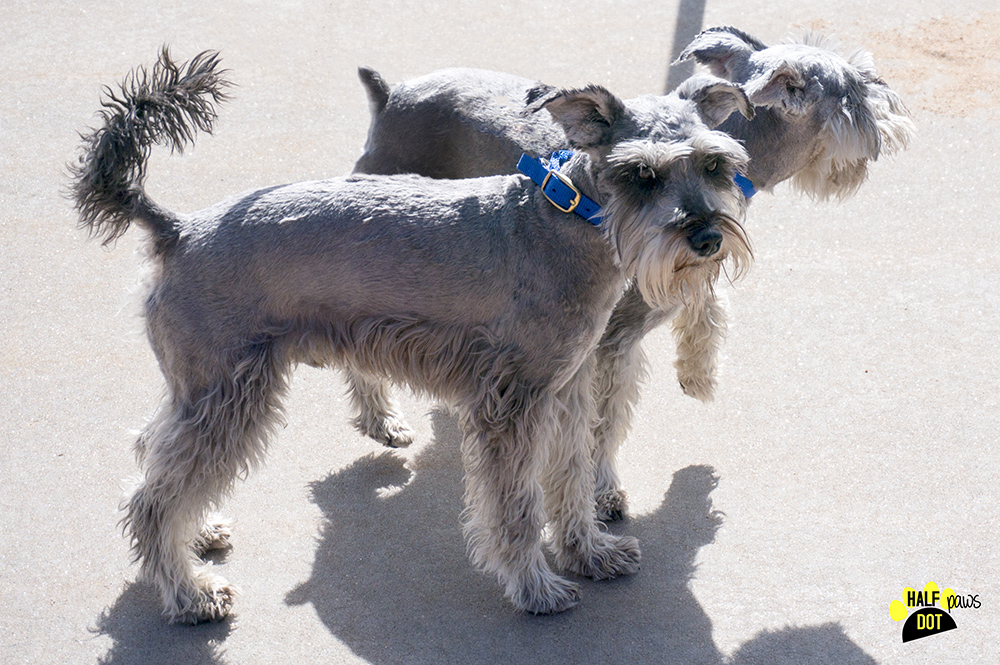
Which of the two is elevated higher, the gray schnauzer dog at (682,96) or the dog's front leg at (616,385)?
the gray schnauzer dog at (682,96)

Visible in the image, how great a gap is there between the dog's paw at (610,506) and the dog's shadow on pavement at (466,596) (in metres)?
0.06

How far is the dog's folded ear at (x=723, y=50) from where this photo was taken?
14.5 ft

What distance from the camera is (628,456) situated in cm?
483

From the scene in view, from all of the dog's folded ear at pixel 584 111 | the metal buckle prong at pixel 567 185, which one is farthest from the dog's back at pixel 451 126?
the dog's folded ear at pixel 584 111

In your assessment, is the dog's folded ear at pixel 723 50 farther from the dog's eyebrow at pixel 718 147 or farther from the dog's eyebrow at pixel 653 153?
the dog's eyebrow at pixel 653 153

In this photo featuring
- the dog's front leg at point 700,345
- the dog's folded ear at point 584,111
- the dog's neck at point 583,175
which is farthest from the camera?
the dog's front leg at point 700,345

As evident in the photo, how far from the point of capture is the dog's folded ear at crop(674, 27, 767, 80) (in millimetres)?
4418

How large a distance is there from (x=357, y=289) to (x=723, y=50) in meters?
2.11

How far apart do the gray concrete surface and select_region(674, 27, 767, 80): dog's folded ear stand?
1.64 meters

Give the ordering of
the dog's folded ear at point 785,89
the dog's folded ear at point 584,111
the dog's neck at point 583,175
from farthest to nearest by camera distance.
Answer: the dog's folded ear at point 785,89, the dog's neck at point 583,175, the dog's folded ear at point 584,111

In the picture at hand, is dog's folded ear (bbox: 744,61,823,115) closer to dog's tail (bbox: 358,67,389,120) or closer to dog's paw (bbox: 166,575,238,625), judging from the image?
dog's tail (bbox: 358,67,389,120)

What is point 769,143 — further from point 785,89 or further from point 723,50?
point 723,50

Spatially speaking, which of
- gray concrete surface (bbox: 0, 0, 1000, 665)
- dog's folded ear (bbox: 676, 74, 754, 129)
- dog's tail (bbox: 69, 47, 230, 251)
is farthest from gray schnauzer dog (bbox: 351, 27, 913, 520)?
dog's tail (bbox: 69, 47, 230, 251)

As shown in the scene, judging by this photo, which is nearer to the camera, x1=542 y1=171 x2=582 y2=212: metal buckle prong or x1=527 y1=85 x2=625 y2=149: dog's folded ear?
x1=527 y1=85 x2=625 y2=149: dog's folded ear
